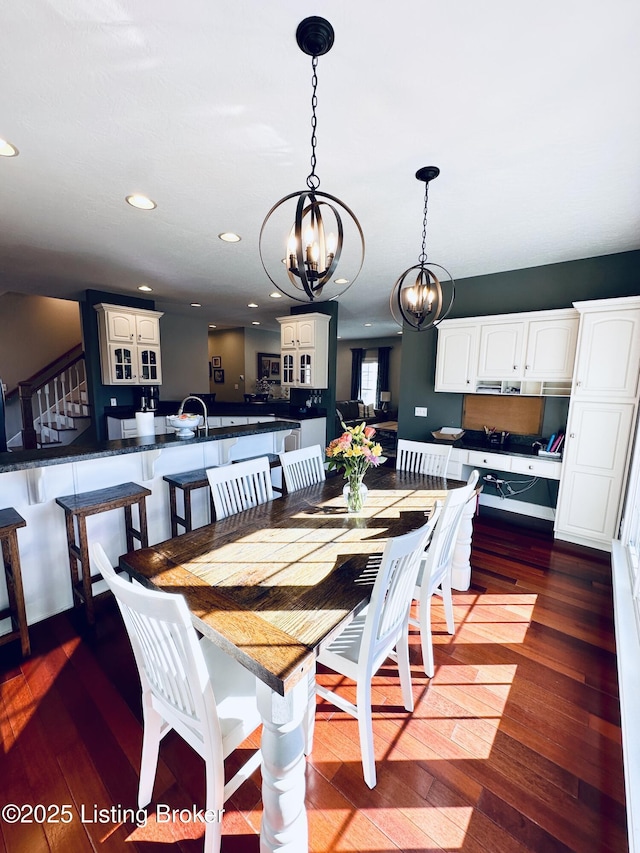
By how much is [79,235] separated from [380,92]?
2.82m

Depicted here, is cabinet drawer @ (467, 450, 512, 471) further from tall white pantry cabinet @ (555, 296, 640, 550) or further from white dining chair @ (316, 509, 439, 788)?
white dining chair @ (316, 509, 439, 788)

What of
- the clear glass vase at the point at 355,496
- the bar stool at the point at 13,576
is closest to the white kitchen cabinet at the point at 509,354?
the clear glass vase at the point at 355,496

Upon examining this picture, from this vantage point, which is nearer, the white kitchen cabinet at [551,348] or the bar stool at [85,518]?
the bar stool at [85,518]

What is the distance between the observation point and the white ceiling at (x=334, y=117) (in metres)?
1.22

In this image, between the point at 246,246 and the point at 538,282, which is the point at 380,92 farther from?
the point at 538,282

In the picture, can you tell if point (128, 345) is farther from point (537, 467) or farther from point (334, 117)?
point (537, 467)

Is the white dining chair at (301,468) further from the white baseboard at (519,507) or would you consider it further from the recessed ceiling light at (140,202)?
the white baseboard at (519,507)

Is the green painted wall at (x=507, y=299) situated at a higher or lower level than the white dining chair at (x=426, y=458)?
higher

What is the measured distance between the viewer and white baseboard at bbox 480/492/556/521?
3765 mm

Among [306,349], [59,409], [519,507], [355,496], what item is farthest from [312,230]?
[59,409]

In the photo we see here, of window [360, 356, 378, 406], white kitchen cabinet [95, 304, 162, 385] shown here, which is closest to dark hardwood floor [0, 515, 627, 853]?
white kitchen cabinet [95, 304, 162, 385]

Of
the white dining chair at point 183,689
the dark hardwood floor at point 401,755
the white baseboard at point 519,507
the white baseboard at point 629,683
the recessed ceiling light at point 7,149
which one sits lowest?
the dark hardwood floor at point 401,755

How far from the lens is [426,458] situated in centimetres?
313

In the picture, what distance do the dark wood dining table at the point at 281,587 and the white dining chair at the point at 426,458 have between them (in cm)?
81
